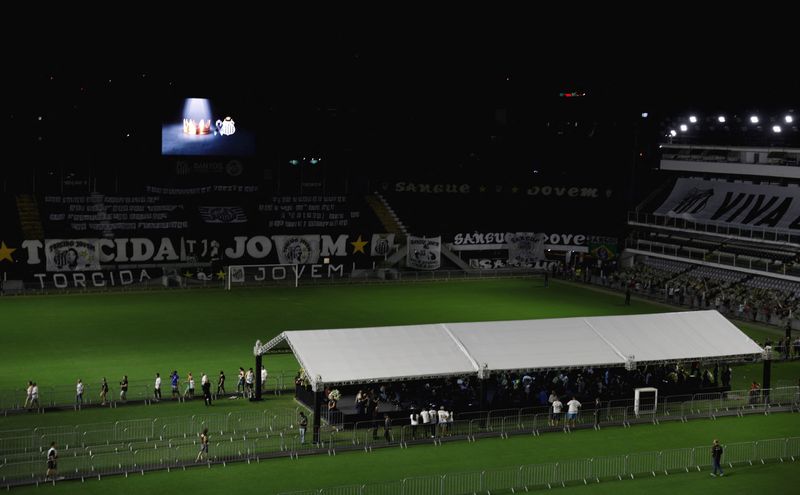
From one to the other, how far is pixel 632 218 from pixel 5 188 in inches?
1799

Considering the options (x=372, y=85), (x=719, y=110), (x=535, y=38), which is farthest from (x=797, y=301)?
(x=372, y=85)

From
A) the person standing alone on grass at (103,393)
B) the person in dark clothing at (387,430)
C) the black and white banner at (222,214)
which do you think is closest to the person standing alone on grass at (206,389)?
the person standing alone on grass at (103,393)

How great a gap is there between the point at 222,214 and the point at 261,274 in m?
6.70

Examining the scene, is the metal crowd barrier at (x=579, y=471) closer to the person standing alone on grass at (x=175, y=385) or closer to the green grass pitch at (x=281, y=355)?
the green grass pitch at (x=281, y=355)

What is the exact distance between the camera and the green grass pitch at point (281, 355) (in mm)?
28641

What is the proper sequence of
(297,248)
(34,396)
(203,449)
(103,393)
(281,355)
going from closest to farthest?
(203,449)
(34,396)
(103,393)
(281,355)
(297,248)

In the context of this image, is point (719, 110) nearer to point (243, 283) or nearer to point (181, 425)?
point (243, 283)

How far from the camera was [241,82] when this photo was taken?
246ft

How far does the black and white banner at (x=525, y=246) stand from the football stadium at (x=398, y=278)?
0.17 meters

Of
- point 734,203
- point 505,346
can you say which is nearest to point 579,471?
point 505,346

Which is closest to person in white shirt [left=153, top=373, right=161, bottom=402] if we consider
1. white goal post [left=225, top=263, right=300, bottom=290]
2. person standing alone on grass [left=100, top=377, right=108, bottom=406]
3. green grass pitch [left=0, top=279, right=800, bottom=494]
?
green grass pitch [left=0, top=279, right=800, bottom=494]

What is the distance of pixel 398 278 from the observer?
229 feet

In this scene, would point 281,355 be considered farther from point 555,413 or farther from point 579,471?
point 579,471

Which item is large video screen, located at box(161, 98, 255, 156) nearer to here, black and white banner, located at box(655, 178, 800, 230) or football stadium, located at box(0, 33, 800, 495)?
football stadium, located at box(0, 33, 800, 495)
